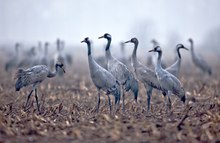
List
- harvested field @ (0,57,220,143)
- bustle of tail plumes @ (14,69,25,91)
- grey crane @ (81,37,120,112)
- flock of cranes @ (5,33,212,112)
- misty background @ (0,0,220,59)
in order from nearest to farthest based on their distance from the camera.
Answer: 1. harvested field @ (0,57,220,143)
2. grey crane @ (81,37,120,112)
3. flock of cranes @ (5,33,212,112)
4. bustle of tail plumes @ (14,69,25,91)
5. misty background @ (0,0,220,59)

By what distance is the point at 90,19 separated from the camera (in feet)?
540

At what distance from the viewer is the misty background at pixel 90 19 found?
13288 cm

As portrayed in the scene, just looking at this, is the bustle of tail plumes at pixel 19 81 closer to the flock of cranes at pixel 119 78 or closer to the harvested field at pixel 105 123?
the flock of cranes at pixel 119 78

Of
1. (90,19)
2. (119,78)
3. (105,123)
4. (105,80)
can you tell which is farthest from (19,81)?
(90,19)

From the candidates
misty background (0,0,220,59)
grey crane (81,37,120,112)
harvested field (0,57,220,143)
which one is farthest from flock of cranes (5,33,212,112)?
misty background (0,0,220,59)

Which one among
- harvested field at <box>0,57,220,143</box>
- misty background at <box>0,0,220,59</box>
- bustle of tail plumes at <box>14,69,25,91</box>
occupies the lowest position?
harvested field at <box>0,57,220,143</box>

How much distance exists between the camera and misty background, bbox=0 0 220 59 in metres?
133

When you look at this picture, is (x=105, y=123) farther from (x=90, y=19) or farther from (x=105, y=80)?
(x=90, y=19)

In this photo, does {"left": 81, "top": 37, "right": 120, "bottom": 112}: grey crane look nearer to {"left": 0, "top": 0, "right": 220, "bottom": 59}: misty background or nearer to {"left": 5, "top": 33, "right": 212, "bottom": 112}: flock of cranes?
{"left": 5, "top": 33, "right": 212, "bottom": 112}: flock of cranes

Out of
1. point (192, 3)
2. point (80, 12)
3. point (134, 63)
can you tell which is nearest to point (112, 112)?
point (134, 63)

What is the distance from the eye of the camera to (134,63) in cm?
1053

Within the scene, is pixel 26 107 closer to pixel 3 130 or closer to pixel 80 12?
pixel 3 130

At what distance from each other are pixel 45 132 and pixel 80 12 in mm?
166998

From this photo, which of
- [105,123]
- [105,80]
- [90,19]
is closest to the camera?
[105,123]
